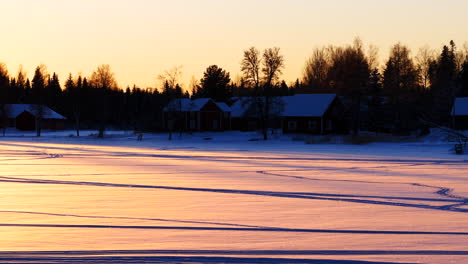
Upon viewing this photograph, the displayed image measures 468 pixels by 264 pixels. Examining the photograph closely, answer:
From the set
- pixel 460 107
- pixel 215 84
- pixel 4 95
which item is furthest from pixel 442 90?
pixel 4 95

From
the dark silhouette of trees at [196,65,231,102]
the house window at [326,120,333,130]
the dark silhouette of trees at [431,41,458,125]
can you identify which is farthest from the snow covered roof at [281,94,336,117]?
the dark silhouette of trees at [196,65,231,102]

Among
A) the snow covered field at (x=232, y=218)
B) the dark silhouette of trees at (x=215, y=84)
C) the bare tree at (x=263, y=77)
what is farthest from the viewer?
the dark silhouette of trees at (x=215, y=84)

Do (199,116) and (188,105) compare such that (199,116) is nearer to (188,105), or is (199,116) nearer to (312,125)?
(188,105)

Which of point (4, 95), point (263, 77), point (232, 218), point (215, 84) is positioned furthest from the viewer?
point (4, 95)

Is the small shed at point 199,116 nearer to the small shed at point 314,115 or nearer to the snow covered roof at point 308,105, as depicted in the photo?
the snow covered roof at point 308,105

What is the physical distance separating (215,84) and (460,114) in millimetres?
45430

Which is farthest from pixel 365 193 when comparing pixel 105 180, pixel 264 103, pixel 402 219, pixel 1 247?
pixel 264 103

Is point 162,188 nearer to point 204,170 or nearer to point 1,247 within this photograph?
point 204,170

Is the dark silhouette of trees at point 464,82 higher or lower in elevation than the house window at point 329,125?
higher

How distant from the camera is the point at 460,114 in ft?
230

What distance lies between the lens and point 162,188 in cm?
1627

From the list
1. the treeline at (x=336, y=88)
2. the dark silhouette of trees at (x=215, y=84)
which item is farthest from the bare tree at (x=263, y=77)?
the dark silhouette of trees at (x=215, y=84)

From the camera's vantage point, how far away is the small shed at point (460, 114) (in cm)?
7025

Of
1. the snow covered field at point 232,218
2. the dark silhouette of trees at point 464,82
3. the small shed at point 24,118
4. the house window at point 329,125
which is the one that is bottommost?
the snow covered field at point 232,218
